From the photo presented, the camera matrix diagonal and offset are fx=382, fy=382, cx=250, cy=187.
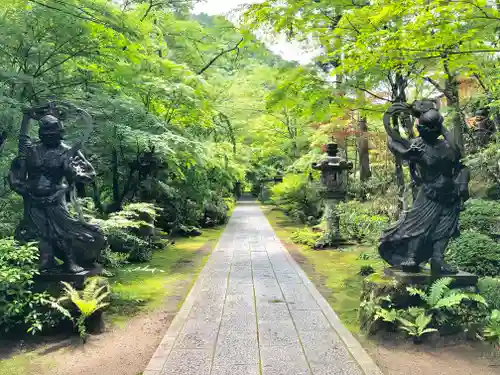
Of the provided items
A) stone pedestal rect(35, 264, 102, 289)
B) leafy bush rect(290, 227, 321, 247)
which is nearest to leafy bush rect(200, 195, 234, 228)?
leafy bush rect(290, 227, 321, 247)

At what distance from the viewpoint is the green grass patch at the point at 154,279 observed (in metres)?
6.36

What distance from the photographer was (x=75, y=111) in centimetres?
573

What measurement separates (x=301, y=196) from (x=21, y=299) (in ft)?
52.8

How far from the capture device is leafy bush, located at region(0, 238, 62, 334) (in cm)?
470

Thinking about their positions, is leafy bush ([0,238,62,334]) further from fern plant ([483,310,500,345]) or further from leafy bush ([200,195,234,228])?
leafy bush ([200,195,234,228])

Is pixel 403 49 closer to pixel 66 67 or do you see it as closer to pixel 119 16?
pixel 119 16

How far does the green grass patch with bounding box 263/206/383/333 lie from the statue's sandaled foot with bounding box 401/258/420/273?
65 centimetres

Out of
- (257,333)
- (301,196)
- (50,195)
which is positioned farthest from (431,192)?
(301,196)

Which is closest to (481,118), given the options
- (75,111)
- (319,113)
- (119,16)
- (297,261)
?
(319,113)

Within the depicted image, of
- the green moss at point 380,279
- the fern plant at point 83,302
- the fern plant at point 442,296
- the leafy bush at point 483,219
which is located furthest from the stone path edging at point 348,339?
the leafy bush at point 483,219

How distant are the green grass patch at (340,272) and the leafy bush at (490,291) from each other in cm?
140

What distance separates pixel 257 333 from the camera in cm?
493

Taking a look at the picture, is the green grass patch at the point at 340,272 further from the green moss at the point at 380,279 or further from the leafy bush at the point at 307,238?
the green moss at the point at 380,279

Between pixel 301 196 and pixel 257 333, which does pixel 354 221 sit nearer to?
pixel 301 196
